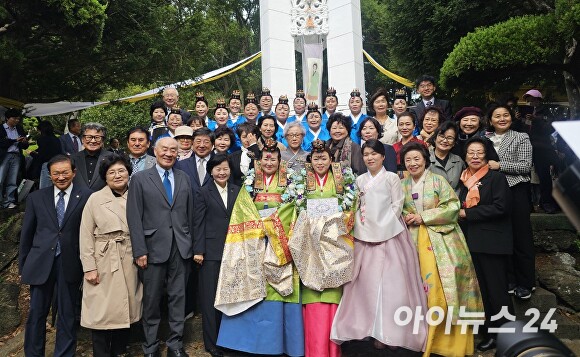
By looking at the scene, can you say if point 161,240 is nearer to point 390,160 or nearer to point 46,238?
point 46,238

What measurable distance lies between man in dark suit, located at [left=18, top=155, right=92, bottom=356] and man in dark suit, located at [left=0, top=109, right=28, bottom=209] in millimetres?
3517

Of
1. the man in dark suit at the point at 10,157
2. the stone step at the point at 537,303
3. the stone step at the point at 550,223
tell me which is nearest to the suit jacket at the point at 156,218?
the stone step at the point at 537,303

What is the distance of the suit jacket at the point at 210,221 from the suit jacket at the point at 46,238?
1.01 metres

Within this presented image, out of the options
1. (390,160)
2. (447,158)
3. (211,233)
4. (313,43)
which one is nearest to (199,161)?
(211,233)

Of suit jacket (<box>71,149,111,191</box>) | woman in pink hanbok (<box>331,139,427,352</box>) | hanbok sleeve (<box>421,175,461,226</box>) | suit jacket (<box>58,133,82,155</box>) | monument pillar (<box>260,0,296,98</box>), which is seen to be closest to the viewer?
woman in pink hanbok (<box>331,139,427,352</box>)

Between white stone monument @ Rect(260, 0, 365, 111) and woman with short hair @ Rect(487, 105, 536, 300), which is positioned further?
white stone monument @ Rect(260, 0, 365, 111)

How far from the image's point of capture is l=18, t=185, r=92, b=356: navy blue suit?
3.40 meters

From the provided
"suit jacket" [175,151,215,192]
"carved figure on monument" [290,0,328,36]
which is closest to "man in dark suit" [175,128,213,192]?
"suit jacket" [175,151,215,192]

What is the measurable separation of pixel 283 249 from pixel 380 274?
0.86 meters

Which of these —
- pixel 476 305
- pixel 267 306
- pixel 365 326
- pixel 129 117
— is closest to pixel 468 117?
pixel 476 305

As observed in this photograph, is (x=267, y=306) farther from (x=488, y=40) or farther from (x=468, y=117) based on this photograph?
(x=488, y=40)

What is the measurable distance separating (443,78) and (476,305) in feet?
8.23

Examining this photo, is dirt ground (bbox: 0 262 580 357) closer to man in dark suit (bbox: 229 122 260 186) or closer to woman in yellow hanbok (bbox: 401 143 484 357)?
woman in yellow hanbok (bbox: 401 143 484 357)

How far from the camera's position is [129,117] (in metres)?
15.5
